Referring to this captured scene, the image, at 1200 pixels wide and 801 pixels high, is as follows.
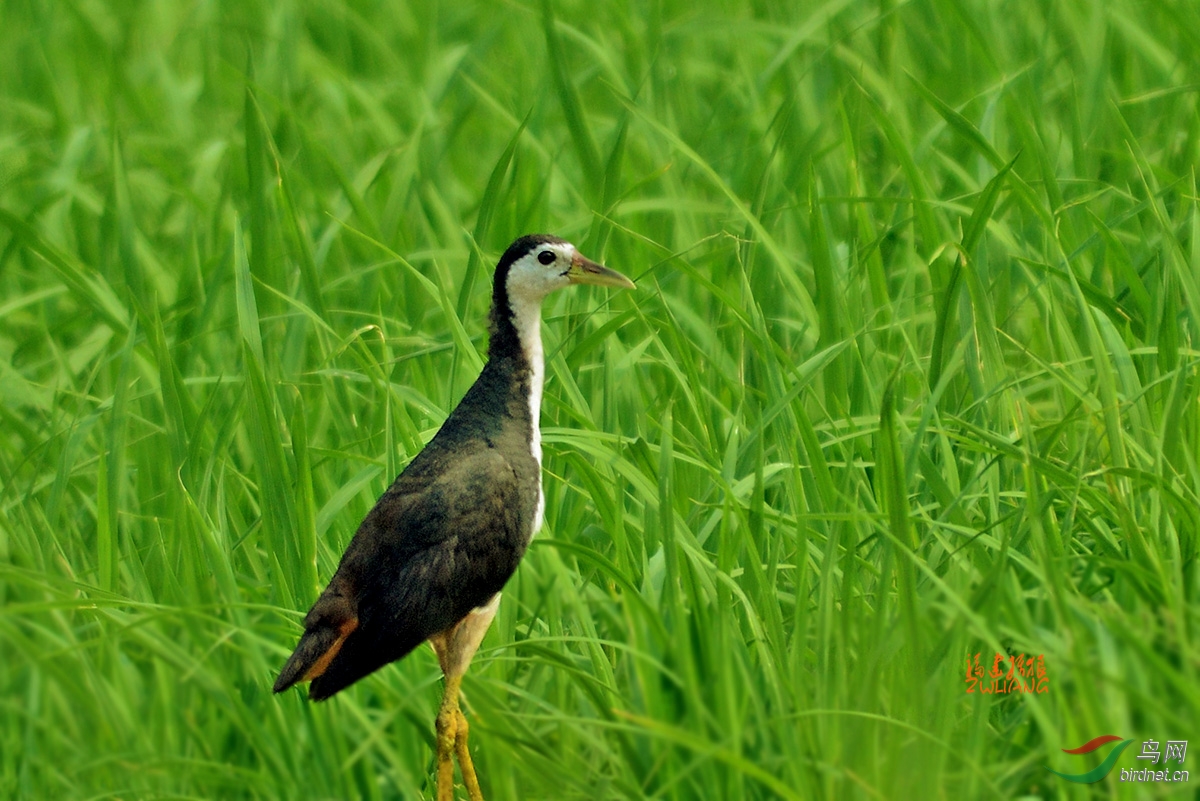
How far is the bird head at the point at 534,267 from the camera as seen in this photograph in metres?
4.12

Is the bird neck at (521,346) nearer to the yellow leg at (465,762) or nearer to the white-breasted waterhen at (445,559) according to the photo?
the white-breasted waterhen at (445,559)

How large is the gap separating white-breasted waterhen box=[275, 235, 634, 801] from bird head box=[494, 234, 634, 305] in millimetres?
264

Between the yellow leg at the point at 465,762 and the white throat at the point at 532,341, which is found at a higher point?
the white throat at the point at 532,341

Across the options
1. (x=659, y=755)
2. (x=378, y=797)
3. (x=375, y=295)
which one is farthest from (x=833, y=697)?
(x=375, y=295)

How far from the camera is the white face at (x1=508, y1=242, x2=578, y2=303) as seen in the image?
13.5 feet

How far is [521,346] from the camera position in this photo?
13.4 ft

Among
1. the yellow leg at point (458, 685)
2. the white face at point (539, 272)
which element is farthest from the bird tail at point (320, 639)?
the white face at point (539, 272)

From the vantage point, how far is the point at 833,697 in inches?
132

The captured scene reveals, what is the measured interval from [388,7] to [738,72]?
9.68 ft

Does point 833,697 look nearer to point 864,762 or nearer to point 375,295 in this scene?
point 864,762

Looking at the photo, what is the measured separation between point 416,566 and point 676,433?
142cm

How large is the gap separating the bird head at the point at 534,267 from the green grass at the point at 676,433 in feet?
0.82
